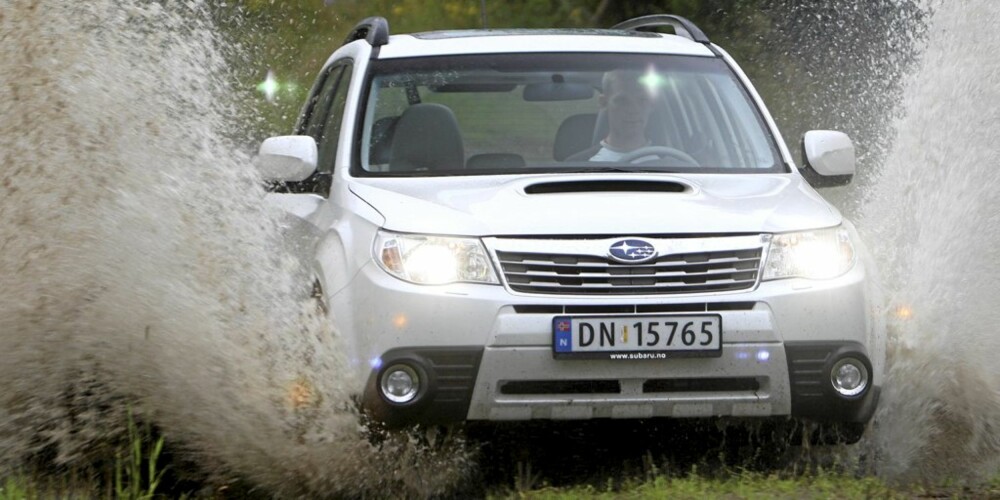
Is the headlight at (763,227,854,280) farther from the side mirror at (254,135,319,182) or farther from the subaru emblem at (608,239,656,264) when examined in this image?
the side mirror at (254,135,319,182)

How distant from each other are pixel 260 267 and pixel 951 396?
257 centimetres

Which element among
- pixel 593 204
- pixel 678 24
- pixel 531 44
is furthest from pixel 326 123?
pixel 593 204

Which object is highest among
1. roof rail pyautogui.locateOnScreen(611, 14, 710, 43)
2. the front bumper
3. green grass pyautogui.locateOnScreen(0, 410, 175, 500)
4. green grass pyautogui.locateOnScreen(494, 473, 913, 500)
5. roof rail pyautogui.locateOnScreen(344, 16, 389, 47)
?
roof rail pyautogui.locateOnScreen(344, 16, 389, 47)

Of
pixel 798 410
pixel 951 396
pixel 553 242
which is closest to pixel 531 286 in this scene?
pixel 553 242

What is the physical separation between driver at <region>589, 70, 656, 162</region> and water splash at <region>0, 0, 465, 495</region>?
4.51 feet

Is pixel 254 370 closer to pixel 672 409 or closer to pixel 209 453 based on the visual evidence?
pixel 209 453

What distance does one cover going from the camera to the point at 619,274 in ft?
19.0

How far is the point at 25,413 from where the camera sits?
6.29m

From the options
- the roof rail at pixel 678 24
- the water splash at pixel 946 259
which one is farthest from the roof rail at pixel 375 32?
the water splash at pixel 946 259

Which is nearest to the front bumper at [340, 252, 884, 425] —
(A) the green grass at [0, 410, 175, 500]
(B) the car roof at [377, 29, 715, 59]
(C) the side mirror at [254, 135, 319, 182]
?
(A) the green grass at [0, 410, 175, 500]

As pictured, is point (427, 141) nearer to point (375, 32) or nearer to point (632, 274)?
point (375, 32)

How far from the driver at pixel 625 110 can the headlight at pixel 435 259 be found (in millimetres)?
1470

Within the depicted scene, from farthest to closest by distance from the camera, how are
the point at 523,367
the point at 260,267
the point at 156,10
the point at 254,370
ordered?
the point at 156,10, the point at 260,267, the point at 254,370, the point at 523,367

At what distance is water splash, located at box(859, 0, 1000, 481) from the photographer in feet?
21.4
